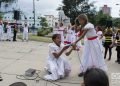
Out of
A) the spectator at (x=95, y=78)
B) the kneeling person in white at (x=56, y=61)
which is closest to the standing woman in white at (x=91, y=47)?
the kneeling person in white at (x=56, y=61)

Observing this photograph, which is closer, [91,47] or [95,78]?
[95,78]

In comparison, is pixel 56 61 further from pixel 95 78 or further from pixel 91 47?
pixel 95 78

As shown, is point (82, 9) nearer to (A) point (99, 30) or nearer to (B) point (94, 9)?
(B) point (94, 9)

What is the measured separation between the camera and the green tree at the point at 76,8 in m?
69.9

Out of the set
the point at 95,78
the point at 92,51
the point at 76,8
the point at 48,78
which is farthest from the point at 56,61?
the point at 76,8

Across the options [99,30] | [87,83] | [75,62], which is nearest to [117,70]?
[75,62]

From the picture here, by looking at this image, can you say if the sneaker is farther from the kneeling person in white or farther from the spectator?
the spectator

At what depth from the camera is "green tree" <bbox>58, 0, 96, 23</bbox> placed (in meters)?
69.9

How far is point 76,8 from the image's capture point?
72.2 meters

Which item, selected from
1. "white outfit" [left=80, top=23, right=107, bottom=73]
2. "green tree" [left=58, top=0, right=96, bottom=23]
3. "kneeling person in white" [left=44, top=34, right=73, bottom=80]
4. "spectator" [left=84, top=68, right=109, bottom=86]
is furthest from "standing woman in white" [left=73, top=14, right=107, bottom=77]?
"green tree" [left=58, top=0, right=96, bottom=23]

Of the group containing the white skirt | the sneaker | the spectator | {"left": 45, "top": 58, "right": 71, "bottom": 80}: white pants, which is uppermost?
the spectator

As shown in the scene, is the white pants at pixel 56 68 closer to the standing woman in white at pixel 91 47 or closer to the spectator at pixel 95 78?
the standing woman in white at pixel 91 47

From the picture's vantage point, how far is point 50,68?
9.34 meters

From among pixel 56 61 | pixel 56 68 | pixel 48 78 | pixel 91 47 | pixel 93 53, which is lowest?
pixel 48 78
